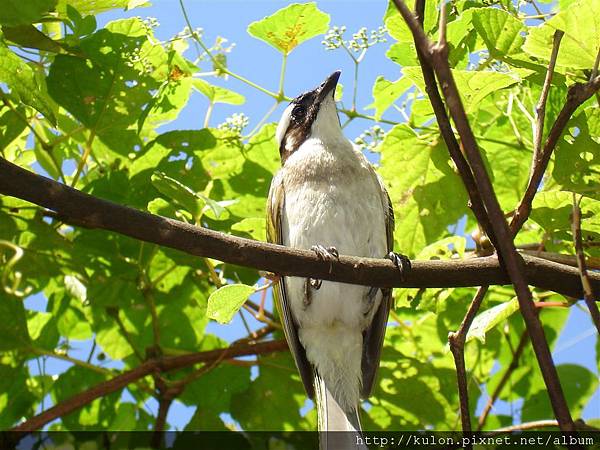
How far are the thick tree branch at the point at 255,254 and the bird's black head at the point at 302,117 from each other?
75.4 inches

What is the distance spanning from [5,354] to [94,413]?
53 centimetres

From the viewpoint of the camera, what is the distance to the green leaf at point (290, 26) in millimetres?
3449

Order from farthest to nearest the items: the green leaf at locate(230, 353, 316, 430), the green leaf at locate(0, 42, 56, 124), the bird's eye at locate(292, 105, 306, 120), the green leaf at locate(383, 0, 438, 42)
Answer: the bird's eye at locate(292, 105, 306, 120) < the green leaf at locate(230, 353, 316, 430) < the green leaf at locate(383, 0, 438, 42) < the green leaf at locate(0, 42, 56, 124)

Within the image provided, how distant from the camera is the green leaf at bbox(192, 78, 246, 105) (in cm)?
383

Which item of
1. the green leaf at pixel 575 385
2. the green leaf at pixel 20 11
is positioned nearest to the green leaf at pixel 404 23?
A: the green leaf at pixel 20 11

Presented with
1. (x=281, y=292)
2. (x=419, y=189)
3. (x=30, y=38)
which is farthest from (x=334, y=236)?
(x=30, y=38)

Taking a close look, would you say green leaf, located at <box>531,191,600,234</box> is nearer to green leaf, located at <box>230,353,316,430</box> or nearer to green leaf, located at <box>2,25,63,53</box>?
green leaf, located at <box>230,353,316,430</box>

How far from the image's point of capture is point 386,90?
Answer: 131 inches

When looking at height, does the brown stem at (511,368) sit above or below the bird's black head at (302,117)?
below

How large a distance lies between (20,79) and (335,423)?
1955 mm

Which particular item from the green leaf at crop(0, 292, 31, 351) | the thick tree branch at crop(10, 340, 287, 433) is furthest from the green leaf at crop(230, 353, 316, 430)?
the green leaf at crop(0, 292, 31, 351)

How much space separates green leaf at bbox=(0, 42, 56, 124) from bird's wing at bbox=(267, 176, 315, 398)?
124cm

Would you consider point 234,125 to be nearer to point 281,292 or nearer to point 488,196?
point 281,292

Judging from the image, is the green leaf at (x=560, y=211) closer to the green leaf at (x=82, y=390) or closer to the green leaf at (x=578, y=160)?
the green leaf at (x=578, y=160)
